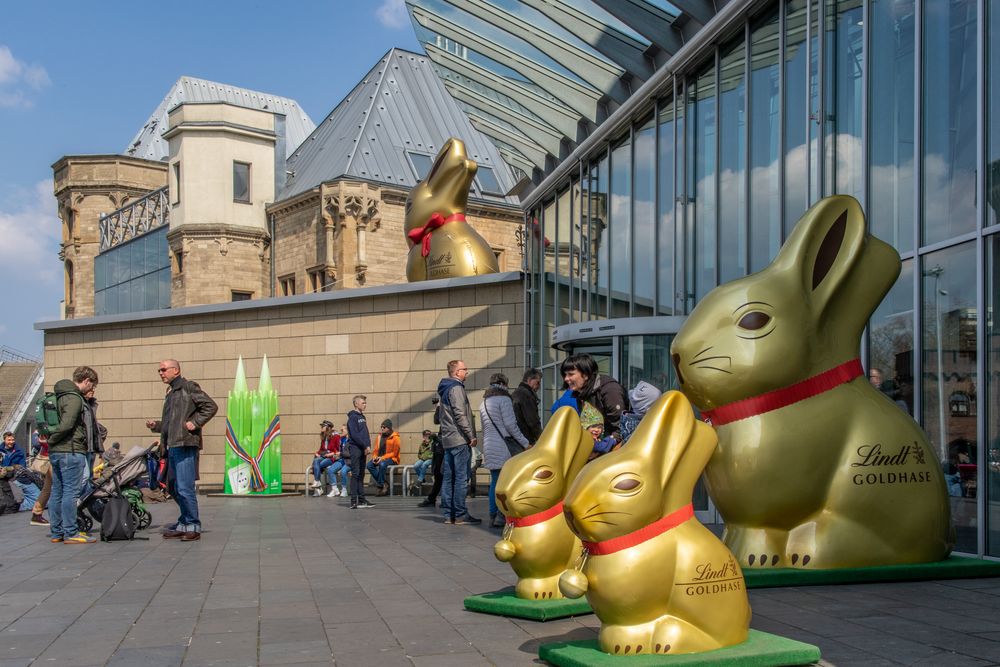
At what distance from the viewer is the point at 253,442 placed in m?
20.5

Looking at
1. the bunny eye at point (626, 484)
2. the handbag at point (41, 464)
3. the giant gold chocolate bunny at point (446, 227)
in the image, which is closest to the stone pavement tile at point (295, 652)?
the bunny eye at point (626, 484)

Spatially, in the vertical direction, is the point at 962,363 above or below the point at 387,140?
below

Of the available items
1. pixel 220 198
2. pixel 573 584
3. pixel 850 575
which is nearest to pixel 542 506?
pixel 573 584

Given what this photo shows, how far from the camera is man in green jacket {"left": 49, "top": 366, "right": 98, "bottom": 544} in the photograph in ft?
39.2

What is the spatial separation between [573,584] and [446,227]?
16440 mm

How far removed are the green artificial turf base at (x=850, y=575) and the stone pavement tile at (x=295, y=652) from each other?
9.91 ft

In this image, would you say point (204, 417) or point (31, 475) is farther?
point (31, 475)

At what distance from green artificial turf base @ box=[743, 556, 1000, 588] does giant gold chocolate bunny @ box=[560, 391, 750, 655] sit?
2.38 m

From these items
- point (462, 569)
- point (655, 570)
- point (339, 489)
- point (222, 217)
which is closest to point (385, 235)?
point (222, 217)

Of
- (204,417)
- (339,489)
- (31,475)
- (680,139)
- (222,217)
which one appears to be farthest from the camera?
(222,217)

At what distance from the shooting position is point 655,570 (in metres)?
5.21

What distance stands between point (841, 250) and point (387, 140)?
38322 mm

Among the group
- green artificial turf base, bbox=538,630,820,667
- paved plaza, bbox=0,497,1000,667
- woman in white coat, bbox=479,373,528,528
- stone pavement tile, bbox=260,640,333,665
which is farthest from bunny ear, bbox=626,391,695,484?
woman in white coat, bbox=479,373,528,528

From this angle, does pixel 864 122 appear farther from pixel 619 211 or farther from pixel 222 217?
pixel 222 217
